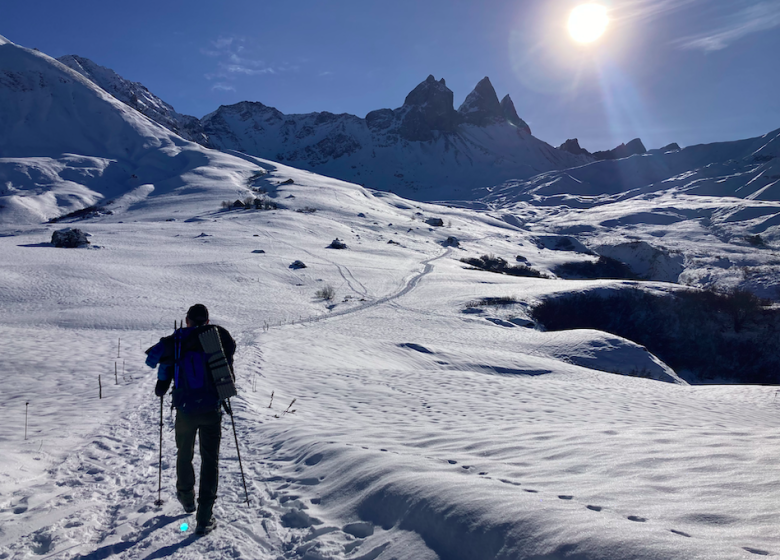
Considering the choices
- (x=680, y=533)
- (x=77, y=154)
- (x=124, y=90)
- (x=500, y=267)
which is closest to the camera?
(x=680, y=533)

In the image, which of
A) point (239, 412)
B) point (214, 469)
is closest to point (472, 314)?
point (239, 412)

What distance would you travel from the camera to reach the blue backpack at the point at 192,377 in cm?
481

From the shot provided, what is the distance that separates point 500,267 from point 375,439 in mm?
49495

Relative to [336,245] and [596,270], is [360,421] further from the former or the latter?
[596,270]

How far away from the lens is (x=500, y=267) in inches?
2152

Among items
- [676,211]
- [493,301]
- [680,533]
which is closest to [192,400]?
[680,533]

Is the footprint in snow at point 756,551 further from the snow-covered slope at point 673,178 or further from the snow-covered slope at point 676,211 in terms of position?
the snow-covered slope at point 673,178

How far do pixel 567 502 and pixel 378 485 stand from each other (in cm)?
217

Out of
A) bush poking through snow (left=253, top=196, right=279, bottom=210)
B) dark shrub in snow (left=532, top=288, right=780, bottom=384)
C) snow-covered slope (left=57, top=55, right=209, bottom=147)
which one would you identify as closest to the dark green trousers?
dark shrub in snow (left=532, top=288, right=780, bottom=384)

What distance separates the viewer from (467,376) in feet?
51.2

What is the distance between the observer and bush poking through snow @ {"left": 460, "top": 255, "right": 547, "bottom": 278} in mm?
53125

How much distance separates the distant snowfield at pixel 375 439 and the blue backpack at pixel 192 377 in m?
1.47

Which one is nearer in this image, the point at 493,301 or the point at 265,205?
the point at 493,301

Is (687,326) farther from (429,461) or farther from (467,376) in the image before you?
(429,461)
